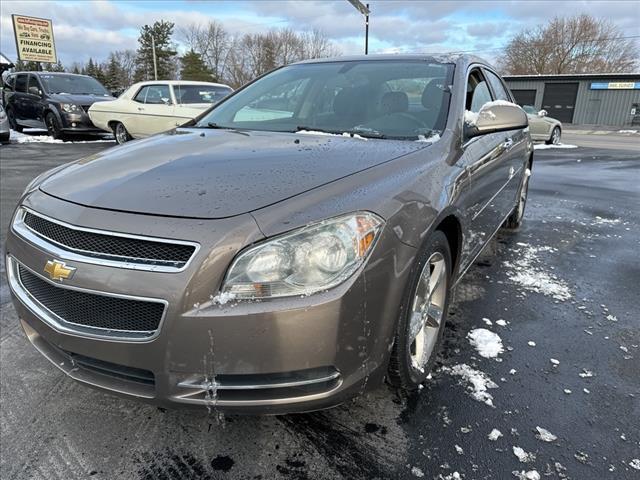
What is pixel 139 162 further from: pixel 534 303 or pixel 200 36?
pixel 200 36

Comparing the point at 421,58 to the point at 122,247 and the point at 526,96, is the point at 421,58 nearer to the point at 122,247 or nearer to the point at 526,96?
the point at 122,247

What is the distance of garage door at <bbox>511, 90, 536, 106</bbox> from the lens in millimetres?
35281

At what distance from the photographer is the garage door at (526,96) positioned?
3528 centimetres

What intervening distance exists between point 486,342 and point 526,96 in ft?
124

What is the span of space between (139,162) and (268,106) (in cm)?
129

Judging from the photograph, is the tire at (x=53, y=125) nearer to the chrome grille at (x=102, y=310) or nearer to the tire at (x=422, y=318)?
the chrome grille at (x=102, y=310)

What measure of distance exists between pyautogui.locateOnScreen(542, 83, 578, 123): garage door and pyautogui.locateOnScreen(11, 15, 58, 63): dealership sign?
108 feet

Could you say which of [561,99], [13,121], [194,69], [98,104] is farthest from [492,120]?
[194,69]

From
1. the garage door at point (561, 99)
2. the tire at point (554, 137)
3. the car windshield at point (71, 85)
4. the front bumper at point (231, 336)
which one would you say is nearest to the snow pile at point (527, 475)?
the front bumper at point (231, 336)

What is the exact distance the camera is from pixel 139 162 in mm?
2160

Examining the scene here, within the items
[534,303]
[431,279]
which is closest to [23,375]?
[431,279]

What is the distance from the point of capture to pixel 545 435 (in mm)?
1998

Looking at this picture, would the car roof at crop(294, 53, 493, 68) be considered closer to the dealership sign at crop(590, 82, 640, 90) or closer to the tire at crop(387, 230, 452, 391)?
the tire at crop(387, 230, 452, 391)

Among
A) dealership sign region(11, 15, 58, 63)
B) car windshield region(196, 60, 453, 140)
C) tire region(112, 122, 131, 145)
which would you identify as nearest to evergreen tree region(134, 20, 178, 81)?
dealership sign region(11, 15, 58, 63)
